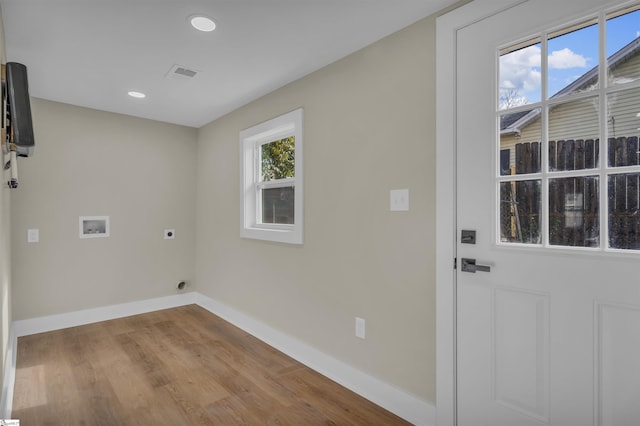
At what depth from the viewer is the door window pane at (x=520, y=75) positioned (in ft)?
5.08

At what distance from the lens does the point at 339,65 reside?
2.44 meters

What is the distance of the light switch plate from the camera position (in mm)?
3268

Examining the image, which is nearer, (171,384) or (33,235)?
(171,384)

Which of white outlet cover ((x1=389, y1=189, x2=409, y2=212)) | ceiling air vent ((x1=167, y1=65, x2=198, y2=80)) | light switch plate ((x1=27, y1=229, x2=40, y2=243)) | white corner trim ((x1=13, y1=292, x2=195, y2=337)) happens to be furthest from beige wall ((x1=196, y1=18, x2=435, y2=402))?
light switch plate ((x1=27, y1=229, x2=40, y2=243))

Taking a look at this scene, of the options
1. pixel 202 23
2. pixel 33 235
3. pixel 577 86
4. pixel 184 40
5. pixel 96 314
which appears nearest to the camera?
pixel 577 86

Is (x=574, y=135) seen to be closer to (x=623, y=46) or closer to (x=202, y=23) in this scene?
(x=623, y=46)

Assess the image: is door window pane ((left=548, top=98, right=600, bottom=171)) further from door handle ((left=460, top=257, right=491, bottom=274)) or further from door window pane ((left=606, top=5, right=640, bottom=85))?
door handle ((left=460, top=257, right=491, bottom=274))

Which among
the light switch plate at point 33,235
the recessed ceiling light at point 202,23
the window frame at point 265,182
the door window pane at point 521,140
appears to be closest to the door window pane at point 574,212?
the door window pane at point 521,140

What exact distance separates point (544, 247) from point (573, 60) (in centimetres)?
83

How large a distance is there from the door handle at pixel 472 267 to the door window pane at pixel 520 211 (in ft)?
0.54

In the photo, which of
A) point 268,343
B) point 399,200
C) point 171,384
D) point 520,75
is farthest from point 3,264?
→ point 520,75

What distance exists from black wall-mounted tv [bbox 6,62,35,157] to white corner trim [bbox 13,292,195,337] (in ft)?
7.99

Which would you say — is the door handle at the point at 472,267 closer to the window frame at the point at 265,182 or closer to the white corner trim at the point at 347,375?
the white corner trim at the point at 347,375

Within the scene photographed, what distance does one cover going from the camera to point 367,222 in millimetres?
2252
